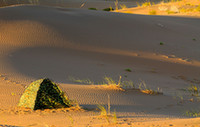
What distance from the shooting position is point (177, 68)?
11.9 meters

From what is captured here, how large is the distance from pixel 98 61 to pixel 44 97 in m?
5.47

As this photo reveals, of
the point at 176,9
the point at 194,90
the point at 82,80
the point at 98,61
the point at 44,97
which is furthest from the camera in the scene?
the point at 176,9

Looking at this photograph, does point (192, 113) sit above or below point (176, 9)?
below

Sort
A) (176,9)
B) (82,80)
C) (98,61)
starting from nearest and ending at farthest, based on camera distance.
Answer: (82,80), (98,61), (176,9)

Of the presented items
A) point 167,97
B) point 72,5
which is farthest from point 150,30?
point 72,5

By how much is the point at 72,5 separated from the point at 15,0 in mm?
8497

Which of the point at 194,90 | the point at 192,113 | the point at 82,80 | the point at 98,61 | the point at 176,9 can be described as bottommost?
the point at 192,113

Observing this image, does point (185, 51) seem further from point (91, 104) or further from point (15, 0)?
point (15, 0)

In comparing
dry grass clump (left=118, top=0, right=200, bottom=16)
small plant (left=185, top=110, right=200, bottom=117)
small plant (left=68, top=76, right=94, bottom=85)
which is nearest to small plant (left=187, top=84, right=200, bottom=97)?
small plant (left=185, top=110, right=200, bottom=117)

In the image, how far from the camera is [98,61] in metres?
11.7

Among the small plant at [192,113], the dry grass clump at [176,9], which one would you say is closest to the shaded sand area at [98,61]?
the small plant at [192,113]

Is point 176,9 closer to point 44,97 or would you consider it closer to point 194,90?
point 194,90

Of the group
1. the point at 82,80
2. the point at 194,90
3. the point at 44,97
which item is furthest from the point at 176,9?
the point at 44,97

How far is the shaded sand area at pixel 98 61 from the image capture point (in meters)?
6.06
